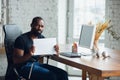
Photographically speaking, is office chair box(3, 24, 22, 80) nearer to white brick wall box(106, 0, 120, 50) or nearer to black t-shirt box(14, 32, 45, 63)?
black t-shirt box(14, 32, 45, 63)

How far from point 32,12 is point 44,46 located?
2.16 metres

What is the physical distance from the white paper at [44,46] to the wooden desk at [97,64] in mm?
167

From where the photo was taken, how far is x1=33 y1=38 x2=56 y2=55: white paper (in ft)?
11.1

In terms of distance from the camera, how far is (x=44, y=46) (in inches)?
134

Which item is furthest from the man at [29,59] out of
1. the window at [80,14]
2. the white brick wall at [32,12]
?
the window at [80,14]

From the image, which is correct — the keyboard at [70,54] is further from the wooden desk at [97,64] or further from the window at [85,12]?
the window at [85,12]

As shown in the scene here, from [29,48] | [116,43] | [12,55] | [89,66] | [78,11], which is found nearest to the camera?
[89,66]

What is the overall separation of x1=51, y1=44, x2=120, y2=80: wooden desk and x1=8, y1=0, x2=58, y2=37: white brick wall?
6.19 feet

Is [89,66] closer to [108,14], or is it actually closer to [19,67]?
[19,67]

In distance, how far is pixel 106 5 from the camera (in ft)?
18.2

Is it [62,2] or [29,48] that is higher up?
[62,2]

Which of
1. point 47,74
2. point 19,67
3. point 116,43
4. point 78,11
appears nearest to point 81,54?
point 47,74

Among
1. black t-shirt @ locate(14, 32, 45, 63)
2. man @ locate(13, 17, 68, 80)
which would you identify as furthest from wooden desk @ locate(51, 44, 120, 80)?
black t-shirt @ locate(14, 32, 45, 63)

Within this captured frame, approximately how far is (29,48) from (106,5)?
2485 mm
